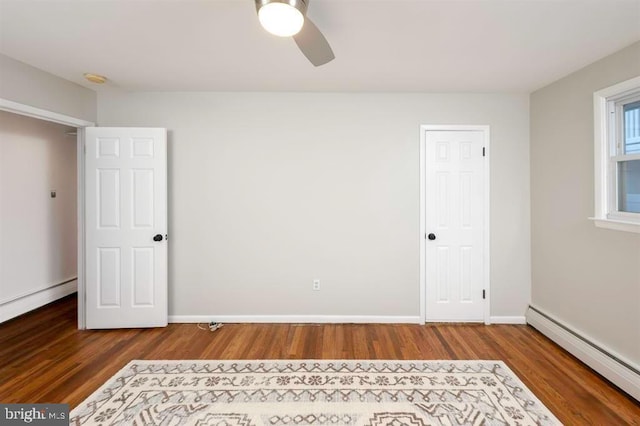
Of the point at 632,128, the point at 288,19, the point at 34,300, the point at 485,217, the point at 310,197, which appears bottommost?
the point at 34,300

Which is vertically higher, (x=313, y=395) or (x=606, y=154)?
(x=606, y=154)

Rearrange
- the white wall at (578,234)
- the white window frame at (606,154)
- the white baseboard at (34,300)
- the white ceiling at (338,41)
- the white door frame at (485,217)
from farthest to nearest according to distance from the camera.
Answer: the white baseboard at (34,300) < the white door frame at (485,217) < the white window frame at (606,154) < the white wall at (578,234) < the white ceiling at (338,41)

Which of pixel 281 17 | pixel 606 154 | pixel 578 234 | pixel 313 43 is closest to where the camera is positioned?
pixel 281 17

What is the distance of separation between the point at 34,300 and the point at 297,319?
3.23 meters

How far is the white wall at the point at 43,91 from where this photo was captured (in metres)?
2.31

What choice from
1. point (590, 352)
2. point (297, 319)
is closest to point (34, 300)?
point (297, 319)

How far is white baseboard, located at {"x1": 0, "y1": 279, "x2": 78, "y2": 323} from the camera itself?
10.5 ft

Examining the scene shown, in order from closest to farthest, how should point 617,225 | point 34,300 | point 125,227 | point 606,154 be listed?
point 617,225 < point 606,154 < point 125,227 < point 34,300

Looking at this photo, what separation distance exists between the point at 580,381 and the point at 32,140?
601cm

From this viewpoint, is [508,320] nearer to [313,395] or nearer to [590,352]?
[590,352]

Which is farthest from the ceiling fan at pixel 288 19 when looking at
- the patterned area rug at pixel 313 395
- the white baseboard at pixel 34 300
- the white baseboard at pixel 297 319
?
the white baseboard at pixel 34 300

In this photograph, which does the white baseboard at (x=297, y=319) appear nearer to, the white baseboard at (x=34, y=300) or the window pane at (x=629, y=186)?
the white baseboard at (x=34, y=300)

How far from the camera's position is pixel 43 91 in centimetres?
258

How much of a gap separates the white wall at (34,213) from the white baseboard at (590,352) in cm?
568
